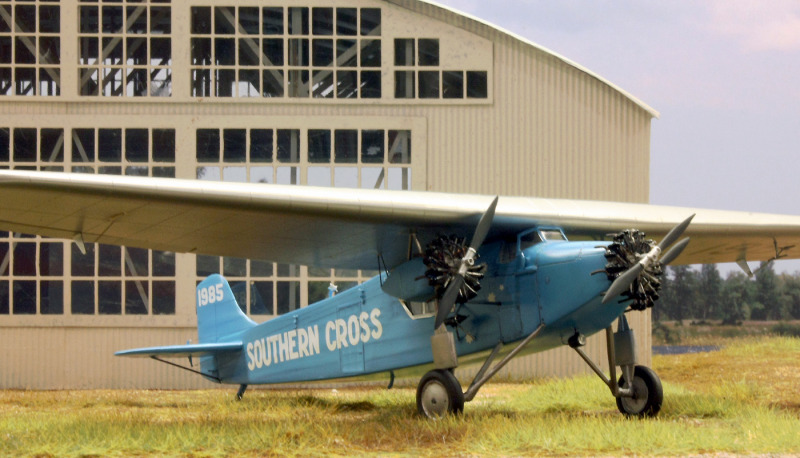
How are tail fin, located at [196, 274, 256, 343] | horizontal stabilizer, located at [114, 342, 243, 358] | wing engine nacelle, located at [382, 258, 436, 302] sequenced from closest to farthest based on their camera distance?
1. wing engine nacelle, located at [382, 258, 436, 302]
2. horizontal stabilizer, located at [114, 342, 243, 358]
3. tail fin, located at [196, 274, 256, 343]

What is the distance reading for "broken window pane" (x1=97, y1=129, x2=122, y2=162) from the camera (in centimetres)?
1984

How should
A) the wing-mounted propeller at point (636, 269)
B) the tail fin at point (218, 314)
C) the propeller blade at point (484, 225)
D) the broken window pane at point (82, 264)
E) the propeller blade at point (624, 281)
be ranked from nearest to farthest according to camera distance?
1. the propeller blade at point (624, 281)
2. the wing-mounted propeller at point (636, 269)
3. the propeller blade at point (484, 225)
4. the tail fin at point (218, 314)
5. the broken window pane at point (82, 264)

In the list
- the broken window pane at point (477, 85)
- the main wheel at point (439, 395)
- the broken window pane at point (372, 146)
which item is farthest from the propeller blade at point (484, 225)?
the broken window pane at point (477, 85)

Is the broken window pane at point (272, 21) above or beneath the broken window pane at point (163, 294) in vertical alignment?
above

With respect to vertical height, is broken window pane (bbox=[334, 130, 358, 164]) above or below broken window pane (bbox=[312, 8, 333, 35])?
below

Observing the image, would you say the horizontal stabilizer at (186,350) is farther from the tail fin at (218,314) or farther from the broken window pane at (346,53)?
the broken window pane at (346,53)

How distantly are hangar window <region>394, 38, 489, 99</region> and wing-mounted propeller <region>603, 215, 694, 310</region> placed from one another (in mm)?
10404

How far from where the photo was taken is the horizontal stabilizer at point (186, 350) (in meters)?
14.2

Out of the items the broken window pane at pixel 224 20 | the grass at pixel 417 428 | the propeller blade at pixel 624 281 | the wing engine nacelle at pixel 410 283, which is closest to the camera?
the grass at pixel 417 428

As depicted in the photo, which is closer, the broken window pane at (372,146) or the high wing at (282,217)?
the high wing at (282,217)

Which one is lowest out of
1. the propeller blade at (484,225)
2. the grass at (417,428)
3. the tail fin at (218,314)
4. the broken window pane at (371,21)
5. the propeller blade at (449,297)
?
the grass at (417,428)

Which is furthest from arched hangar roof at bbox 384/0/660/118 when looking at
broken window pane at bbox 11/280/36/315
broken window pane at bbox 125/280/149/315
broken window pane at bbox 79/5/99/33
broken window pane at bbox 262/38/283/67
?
broken window pane at bbox 11/280/36/315

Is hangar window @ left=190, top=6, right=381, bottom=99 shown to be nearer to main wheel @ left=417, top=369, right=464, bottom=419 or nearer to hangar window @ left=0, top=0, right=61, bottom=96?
hangar window @ left=0, top=0, right=61, bottom=96

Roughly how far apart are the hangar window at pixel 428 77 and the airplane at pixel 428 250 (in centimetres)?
763
